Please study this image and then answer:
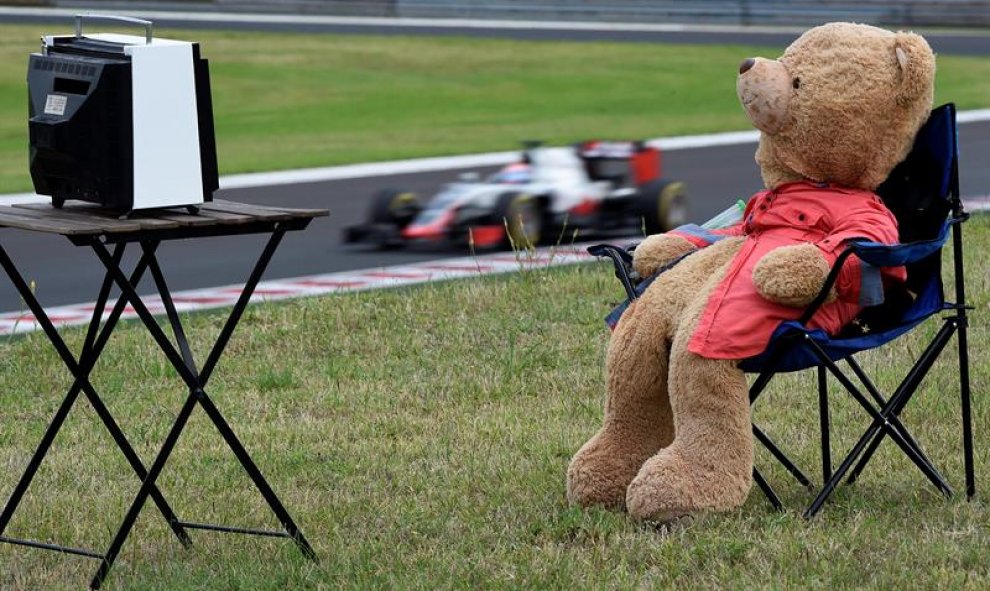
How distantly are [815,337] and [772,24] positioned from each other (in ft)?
107

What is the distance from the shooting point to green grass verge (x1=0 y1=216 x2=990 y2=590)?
15.1 feet

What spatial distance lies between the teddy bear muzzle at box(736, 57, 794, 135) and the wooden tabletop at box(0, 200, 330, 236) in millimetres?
1375

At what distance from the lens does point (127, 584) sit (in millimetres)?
4621

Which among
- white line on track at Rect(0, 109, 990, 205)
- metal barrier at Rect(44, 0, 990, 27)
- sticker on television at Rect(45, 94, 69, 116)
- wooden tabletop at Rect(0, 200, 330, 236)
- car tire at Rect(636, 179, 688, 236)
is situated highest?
sticker on television at Rect(45, 94, 69, 116)

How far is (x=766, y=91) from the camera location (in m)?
5.07

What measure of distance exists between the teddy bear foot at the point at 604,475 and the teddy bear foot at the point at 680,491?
250mm

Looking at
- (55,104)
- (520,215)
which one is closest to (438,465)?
(55,104)

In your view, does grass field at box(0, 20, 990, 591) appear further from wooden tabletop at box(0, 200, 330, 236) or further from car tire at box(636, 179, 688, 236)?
car tire at box(636, 179, 688, 236)

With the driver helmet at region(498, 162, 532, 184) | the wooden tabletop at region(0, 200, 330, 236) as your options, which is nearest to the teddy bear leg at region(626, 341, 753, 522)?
the wooden tabletop at region(0, 200, 330, 236)

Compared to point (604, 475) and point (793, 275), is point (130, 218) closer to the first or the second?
point (604, 475)

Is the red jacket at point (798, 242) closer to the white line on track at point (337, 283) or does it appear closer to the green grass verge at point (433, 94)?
the white line on track at point (337, 283)

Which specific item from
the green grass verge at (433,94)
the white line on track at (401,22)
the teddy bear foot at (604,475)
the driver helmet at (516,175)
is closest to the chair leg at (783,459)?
the teddy bear foot at (604,475)

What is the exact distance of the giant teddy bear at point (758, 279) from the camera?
16.0ft

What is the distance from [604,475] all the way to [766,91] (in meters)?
1.24
